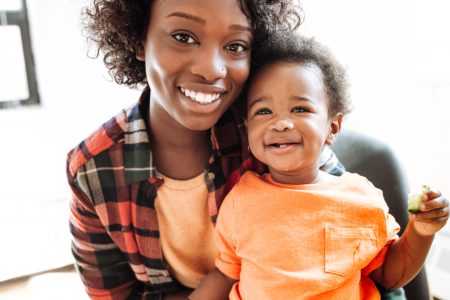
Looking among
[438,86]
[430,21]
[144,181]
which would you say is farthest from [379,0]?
[144,181]

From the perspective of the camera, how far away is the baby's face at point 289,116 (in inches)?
34.4

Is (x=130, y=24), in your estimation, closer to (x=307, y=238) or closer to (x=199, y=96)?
(x=199, y=96)

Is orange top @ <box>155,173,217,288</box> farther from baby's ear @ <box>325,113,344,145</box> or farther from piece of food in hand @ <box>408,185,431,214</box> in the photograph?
piece of food in hand @ <box>408,185,431,214</box>

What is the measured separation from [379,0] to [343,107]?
0.84 m

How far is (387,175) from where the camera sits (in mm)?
1093

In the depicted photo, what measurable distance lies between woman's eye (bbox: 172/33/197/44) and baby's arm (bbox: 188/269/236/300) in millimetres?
519

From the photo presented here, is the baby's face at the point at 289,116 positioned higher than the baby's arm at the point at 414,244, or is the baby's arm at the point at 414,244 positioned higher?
the baby's face at the point at 289,116

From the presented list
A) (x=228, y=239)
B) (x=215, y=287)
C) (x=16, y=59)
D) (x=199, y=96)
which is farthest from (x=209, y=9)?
(x=16, y=59)

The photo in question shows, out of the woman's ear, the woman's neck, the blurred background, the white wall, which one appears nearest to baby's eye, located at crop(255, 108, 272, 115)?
the woman's neck

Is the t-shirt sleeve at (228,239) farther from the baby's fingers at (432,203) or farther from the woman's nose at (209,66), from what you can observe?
the baby's fingers at (432,203)

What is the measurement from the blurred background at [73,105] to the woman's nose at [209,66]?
34.3 inches

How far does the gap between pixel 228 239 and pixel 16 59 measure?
4.62ft

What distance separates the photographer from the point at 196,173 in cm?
104

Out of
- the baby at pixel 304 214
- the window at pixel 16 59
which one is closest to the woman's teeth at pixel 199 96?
the baby at pixel 304 214
